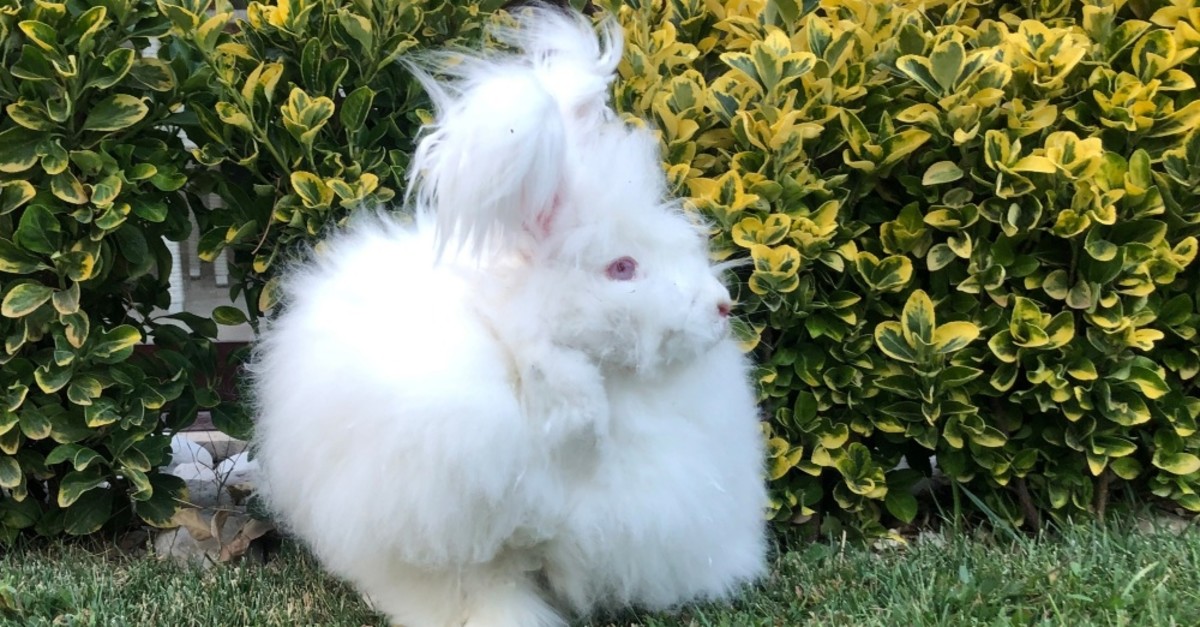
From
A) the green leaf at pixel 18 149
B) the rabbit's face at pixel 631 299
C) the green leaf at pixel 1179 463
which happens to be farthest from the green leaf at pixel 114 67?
the green leaf at pixel 1179 463

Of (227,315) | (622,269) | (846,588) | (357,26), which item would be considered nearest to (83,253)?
(227,315)

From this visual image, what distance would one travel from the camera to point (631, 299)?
1638mm

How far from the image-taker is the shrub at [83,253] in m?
2.25

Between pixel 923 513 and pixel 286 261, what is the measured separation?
2061 millimetres

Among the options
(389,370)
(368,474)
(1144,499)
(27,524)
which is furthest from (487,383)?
(1144,499)

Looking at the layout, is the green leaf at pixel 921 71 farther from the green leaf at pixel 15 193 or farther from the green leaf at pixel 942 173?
the green leaf at pixel 15 193

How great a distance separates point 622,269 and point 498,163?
337 millimetres

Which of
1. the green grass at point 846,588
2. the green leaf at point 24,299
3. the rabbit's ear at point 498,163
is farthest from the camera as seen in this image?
the green leaf at point 24,299

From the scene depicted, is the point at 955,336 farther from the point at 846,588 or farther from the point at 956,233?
the point at 846,588

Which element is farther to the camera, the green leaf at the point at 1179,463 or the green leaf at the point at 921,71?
the green leaf at the point at 1179,463

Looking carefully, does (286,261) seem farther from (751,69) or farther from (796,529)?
(796,529)

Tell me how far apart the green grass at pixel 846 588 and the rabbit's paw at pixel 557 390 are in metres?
0.63

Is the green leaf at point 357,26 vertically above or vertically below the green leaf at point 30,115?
above

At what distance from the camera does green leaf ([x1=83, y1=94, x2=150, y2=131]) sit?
229 cm
